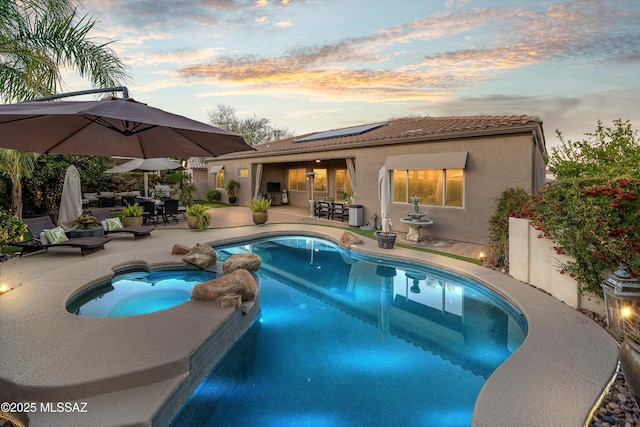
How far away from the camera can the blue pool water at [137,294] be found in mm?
6098

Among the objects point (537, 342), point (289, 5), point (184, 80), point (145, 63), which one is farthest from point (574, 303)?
point (184, 80)

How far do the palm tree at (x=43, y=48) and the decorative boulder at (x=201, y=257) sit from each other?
467 cm

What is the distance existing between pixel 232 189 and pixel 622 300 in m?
21.8

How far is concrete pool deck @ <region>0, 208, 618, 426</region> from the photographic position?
3.03 metres

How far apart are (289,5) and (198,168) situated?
26.7 meters

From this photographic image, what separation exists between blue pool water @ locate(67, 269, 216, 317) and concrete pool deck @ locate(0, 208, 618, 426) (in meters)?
0.45

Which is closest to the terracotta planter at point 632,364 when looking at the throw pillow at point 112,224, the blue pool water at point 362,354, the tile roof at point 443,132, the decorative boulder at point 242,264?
the blue pool water at point 362,354

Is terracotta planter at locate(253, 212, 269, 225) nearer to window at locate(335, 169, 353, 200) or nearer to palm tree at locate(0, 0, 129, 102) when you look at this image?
window at locate(335, 169, 353, 200)

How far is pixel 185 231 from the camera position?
43.6 ft

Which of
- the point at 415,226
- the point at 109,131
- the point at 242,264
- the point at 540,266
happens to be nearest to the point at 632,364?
the point at 540,266

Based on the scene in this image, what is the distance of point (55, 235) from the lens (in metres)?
9.30

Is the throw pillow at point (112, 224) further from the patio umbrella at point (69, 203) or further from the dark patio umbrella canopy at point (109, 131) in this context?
the dark patio umbrella canopy at point (109, 131)

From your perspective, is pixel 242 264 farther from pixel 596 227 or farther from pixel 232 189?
pixel 232 189

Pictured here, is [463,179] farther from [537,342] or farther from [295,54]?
[295,54]
